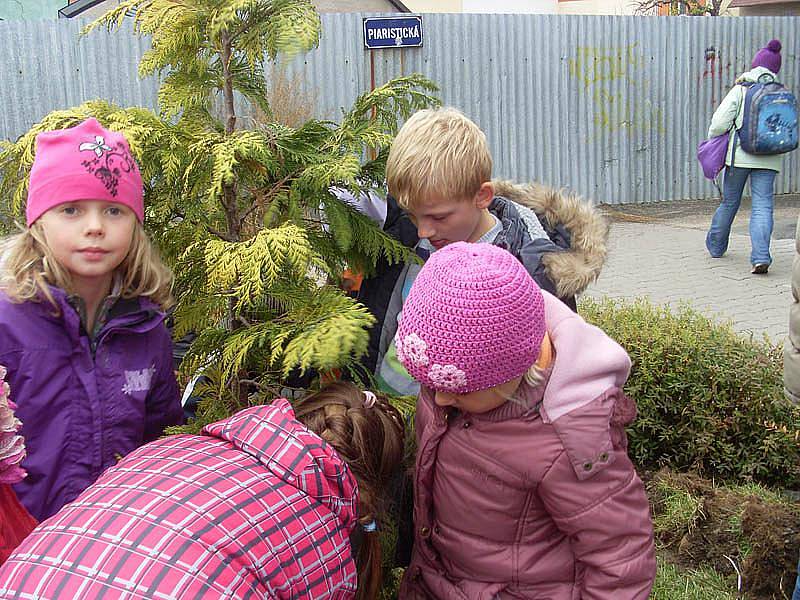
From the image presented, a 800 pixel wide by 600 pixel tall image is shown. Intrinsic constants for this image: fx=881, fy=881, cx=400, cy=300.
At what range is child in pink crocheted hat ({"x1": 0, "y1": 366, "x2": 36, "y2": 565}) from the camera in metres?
1.96

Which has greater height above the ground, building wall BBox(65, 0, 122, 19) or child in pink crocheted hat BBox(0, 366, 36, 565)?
building wall BBox(65, 0, 122, 19)

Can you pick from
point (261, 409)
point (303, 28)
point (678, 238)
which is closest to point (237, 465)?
point (261, 409)

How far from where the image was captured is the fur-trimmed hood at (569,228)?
2576 millimetres

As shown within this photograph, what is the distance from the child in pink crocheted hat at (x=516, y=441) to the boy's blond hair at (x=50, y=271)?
2.50ft

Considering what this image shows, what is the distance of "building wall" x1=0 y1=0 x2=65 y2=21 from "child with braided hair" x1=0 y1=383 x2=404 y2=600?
15.6m

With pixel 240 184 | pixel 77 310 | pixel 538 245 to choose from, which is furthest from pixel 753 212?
pixel 77 310

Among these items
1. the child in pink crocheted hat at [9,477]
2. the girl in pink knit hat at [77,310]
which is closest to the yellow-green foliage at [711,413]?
the girl in pink knit hat at [77,310]

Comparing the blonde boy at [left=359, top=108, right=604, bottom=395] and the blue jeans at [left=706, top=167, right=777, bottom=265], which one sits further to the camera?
the blue jeans at [left=706, top=167, right=777, bottom=265]

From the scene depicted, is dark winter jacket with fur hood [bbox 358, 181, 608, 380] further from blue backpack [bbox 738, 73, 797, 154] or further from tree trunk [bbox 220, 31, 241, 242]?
blue backpack [bbox 738, 73, 797, 154]

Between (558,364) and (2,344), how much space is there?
1.34 meters

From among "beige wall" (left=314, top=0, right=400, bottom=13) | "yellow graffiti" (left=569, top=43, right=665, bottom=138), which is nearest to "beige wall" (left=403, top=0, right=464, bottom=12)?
"beige wall" (left=314, top=0, right=400, bottom=13)

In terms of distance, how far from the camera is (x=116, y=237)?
2197 millimetres

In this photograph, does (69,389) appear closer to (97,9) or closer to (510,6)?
(97,9)

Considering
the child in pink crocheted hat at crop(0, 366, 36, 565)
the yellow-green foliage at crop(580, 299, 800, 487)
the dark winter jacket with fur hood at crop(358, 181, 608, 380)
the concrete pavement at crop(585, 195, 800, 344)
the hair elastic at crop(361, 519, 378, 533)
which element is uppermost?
the dark winter jacket with fur hood at crop(358, 181, 608, 380)
